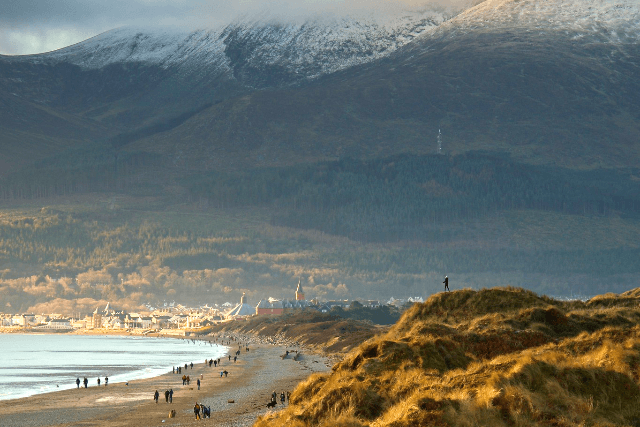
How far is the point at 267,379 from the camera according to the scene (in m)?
118

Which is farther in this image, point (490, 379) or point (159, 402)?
point (159, 402)

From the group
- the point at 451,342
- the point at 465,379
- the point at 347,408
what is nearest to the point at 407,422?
the point at 465,379

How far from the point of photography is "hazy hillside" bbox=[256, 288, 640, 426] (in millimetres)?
30094

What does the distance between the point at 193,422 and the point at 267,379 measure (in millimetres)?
47986

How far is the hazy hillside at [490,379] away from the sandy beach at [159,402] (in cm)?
2224

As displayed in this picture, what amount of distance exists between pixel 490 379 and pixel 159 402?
63645 millimetres

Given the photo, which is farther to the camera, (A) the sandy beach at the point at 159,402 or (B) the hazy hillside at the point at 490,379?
(A) the sandy beach at the point at 159,402

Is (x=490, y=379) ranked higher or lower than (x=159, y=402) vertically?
higher

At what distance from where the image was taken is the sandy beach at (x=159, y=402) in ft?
242

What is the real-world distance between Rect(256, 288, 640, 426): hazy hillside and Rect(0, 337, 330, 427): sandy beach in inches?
875

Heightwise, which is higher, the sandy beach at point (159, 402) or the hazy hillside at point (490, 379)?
the hazy hillside at point (490, 379)

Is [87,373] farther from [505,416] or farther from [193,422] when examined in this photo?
[505,416]

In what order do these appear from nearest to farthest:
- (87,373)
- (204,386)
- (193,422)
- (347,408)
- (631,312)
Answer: (347,408) → (631,312) → (193,422) → (204,386) → (87,373)

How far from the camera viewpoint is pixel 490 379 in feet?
106
